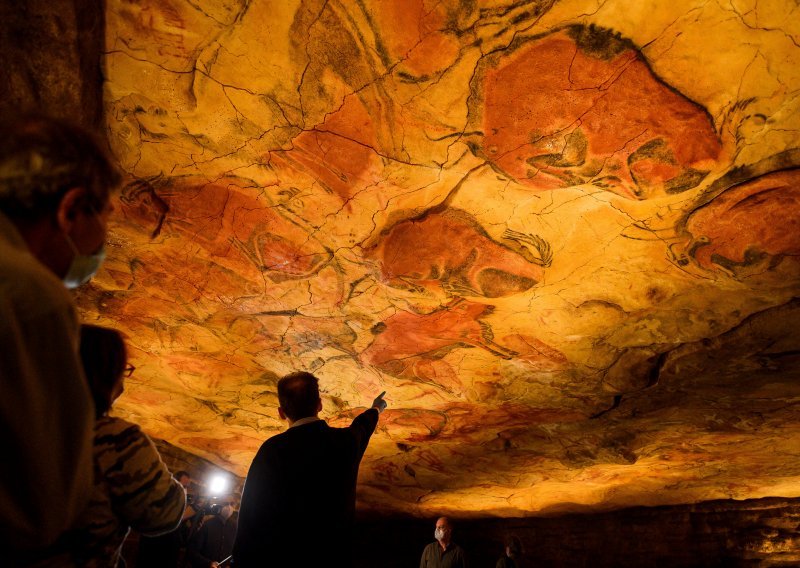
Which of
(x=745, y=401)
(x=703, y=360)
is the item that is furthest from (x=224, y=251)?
(x=745, y=401)

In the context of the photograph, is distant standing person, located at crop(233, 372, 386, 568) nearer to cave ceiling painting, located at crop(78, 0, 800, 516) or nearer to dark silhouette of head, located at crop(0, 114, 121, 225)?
dark silhouette of head, located at crop(0, 114, 121, 225)

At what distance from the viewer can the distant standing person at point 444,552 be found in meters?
4.58

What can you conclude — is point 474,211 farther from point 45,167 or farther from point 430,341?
point 45,167

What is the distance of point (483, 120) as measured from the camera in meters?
1.94

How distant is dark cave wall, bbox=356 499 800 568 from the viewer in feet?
15.3

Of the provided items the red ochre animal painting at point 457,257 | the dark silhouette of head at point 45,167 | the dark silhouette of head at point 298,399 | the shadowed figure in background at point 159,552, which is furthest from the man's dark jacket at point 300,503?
the shadowed figure in background at point 159,552

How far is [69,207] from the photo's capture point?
680mm

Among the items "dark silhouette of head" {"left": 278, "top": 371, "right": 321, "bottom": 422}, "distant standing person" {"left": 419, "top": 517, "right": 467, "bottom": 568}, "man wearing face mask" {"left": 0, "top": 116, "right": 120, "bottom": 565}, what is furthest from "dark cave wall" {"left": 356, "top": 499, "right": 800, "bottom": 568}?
"man wearing face mask" {"left": 0, "top": 116, "right": 120, "bottom": 565}

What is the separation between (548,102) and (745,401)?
10.3ft

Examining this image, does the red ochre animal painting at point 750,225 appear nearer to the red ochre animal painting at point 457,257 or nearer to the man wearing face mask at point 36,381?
the red ochre animal painting at point 457,257

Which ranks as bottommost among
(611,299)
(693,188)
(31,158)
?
(31,158)

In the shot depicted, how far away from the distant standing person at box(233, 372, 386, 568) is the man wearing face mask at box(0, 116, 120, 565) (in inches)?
38.0

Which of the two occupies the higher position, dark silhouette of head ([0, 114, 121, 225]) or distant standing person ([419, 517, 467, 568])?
dark silhouette of head ([0, 114, 121, 225])

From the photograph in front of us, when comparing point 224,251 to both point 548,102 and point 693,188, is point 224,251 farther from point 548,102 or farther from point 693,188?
point 693,188
